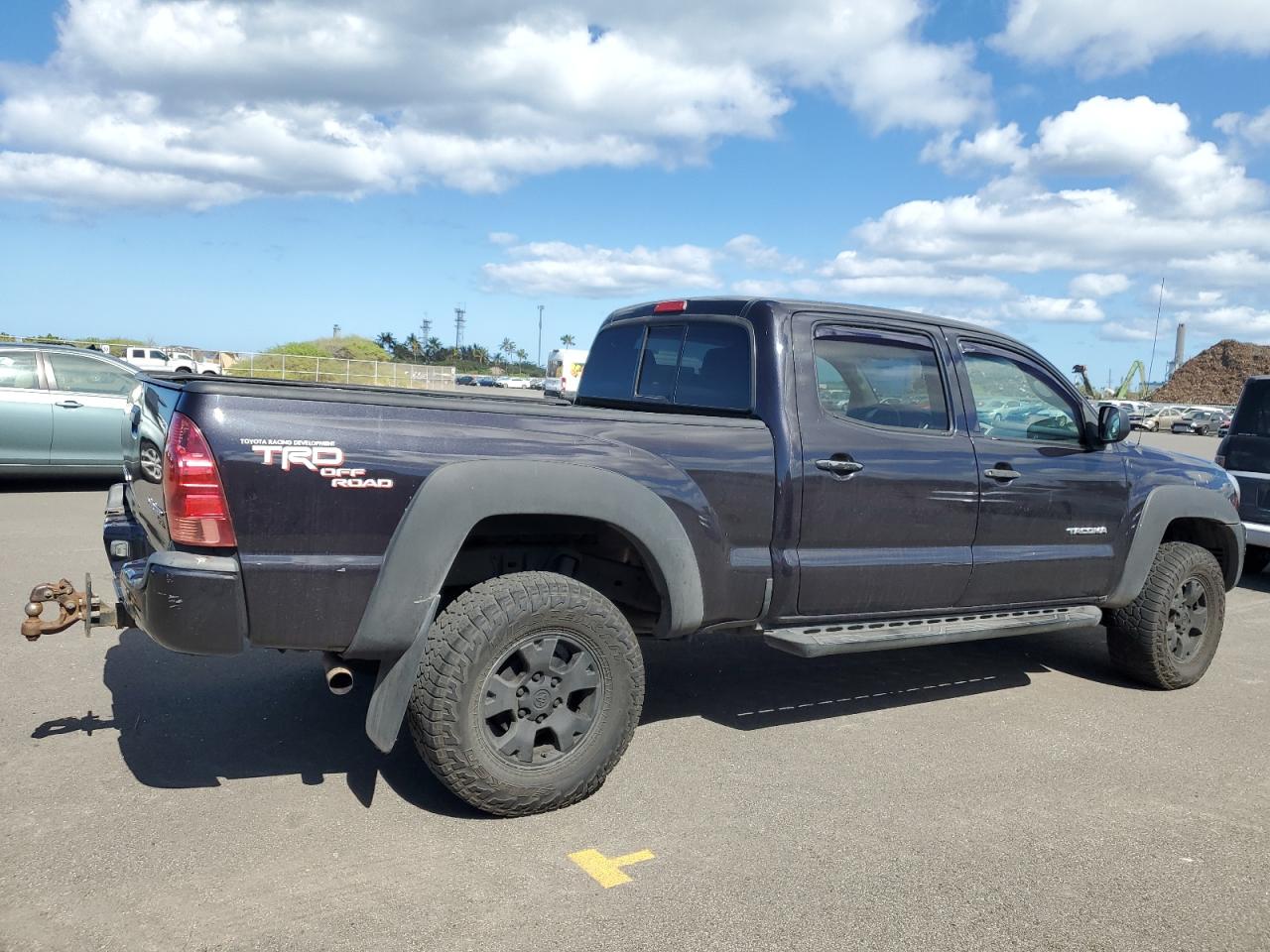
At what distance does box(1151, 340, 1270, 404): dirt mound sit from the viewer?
78062 mm

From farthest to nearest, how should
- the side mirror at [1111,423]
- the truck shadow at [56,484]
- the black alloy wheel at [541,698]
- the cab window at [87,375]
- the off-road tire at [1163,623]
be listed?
the truck shadow at [56,484] < the cab window at [87,375] < the off-road tire at [1163,623] < the side mirror at [1111,423] < the black alloy wheel at [541,698]

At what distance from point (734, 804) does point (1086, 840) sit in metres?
1.27

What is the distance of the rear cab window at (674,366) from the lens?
4.52 m

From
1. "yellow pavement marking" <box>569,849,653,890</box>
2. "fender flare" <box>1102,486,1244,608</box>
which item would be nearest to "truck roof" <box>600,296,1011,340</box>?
"fender flare" <box>1102,486,1244,608</box>

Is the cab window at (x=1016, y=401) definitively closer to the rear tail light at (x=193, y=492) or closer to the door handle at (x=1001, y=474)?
the door handle at (x=1001, y=474)

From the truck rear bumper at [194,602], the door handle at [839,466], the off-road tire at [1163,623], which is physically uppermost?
the door handle at [839,466]

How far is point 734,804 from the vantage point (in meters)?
3.88

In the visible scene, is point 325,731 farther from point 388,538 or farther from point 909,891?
point 909,891

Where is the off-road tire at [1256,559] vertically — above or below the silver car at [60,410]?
below

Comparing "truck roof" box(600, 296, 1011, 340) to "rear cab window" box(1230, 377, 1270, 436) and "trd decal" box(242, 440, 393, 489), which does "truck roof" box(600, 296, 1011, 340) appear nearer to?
"trd decal" box(242, 440, 393, 489)

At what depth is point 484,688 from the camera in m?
3.53

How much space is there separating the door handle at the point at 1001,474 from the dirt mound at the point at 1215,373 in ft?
267

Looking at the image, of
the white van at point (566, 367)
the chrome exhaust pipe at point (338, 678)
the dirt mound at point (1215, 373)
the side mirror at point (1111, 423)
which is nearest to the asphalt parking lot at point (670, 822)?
the chrome exhaust pipe at point (338, 678)

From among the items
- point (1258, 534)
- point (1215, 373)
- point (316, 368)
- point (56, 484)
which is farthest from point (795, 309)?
point (1215, 373)
